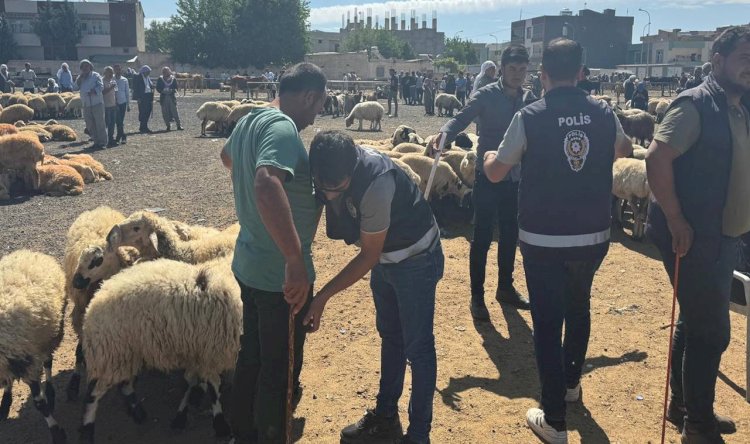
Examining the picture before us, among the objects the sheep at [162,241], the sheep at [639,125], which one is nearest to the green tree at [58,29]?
the sheep at [639,125]

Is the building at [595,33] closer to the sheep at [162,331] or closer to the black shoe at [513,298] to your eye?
the black shoe at [513,298]

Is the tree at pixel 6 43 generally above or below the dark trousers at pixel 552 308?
above

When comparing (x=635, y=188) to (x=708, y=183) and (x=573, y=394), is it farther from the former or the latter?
(x=708, y=183)

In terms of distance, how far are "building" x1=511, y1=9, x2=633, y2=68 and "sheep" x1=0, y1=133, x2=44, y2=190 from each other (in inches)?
3694

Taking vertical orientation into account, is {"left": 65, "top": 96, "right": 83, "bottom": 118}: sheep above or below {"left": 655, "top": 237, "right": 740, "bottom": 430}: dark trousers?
above

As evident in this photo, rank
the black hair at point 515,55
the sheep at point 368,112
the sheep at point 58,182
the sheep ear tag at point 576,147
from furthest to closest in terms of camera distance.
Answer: the sheep at point 368,112 < the sheep at point 58,182 < the black hair at point 515,55 < the sheep ear tag at point 576,147

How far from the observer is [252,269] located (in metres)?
2.81

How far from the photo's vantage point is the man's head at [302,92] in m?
2.82

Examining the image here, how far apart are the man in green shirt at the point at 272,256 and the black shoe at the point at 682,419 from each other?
7.61 ft

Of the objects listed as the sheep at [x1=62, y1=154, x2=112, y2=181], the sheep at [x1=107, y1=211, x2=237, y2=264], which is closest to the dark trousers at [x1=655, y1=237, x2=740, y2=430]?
the sheep at [x1=107, y1=211, x2=237, y2=264]

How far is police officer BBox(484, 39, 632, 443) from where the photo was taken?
3.10 metres

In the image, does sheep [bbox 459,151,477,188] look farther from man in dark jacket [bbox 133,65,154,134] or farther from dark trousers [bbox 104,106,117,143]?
man in dark jacket [bbox 133,65,154,134]

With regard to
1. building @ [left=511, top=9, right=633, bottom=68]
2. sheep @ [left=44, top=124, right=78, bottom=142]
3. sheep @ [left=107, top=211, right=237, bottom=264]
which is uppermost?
building @ [left=511, top=9, right=633, bottom=68]

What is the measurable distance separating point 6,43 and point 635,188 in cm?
7601
